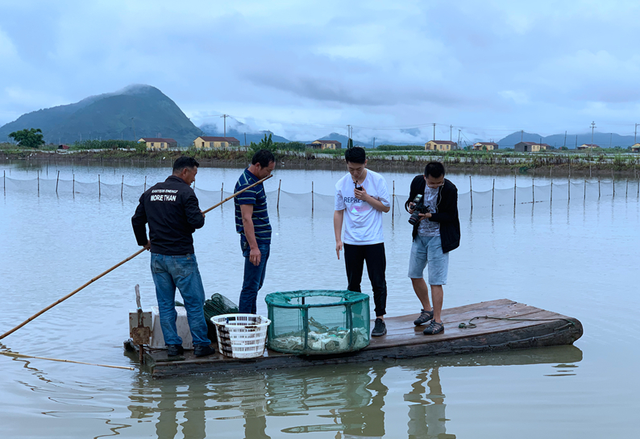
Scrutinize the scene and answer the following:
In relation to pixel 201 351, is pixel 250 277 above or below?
above

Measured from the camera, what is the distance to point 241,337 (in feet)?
16.0

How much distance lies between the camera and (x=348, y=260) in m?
5.54

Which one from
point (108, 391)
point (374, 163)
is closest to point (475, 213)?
point (108, 391)

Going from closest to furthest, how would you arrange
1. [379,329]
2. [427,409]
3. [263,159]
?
[427,409] → [263,159] → [379,329]

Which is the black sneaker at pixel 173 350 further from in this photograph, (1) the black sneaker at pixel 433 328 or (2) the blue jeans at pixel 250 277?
(1) the black sneaker at pixel 433 328

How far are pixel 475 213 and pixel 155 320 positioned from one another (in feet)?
56.7

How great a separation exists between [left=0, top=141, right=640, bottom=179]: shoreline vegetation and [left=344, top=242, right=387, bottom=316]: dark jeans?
39.2 m

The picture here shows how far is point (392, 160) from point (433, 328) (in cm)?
5373

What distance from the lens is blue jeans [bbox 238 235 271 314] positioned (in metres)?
5.32

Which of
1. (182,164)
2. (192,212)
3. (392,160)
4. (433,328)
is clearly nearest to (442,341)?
(433,328)

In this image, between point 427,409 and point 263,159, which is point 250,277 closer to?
point 263,159

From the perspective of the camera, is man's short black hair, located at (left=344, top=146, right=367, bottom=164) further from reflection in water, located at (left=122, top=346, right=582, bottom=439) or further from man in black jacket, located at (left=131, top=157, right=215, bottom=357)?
reflection in water, located at (left=122, top=346, right=582, bottom=439)

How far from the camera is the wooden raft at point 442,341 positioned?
4945 mm

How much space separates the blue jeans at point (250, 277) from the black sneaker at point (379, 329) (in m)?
1.13
